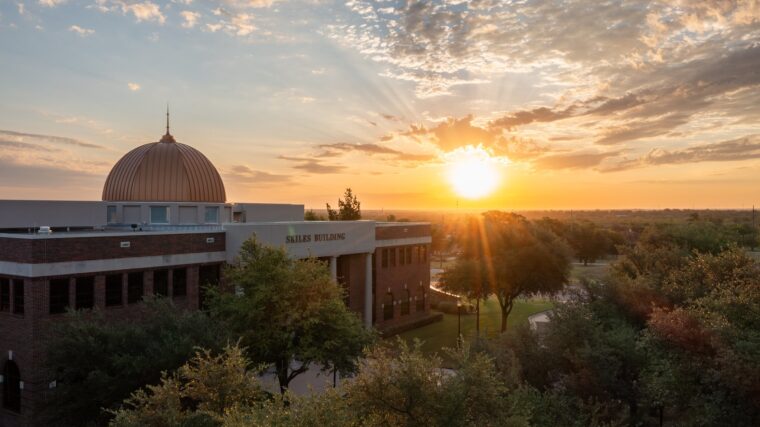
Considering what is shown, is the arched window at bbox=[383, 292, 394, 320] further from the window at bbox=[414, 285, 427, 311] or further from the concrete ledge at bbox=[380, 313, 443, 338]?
the window at bbox=[414, 285, 427, 311]

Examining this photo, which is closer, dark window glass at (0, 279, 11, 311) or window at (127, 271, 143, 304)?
dark window glass at (0, 279, 11, 311)

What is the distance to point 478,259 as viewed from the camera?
4775 centimetres

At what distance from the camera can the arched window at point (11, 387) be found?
25.5 metres

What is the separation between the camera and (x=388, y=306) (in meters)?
48.4

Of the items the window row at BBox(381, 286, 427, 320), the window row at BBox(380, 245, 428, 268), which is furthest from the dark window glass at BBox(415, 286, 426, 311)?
the window row at BBox(380, 245, 428, 268)

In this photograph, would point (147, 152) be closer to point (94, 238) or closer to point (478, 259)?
point (94, 238)

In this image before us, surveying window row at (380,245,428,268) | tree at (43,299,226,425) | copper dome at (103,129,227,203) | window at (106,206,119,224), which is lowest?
tree at (43,299,226,425)

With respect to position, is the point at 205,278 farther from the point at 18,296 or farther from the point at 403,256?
the point at 403,256

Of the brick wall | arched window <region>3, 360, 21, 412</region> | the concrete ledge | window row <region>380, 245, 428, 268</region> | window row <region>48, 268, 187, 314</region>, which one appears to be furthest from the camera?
window row <region>380, 245, 428, 268</region>

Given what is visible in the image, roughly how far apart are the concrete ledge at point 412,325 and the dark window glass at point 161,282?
1795 centimetres

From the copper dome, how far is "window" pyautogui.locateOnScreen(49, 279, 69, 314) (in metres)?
13.7

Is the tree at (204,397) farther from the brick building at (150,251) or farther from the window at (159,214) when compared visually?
the window at (159,214)

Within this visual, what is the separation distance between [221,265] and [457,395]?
23.7m

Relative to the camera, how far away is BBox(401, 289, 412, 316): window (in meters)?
50.0
